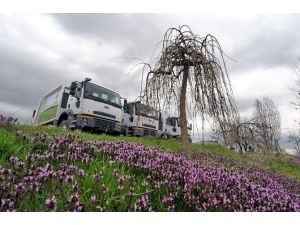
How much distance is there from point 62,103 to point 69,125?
2.99m

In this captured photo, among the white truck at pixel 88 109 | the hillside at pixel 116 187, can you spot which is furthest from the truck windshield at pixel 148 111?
the white truck at pixel 88 109

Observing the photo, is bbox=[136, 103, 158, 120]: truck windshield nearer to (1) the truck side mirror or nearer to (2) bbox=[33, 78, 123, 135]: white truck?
(2) bbox=[33, 78, 123, 135]: white truck

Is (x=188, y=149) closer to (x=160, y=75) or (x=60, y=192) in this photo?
(x=160, y=75)

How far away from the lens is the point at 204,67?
6.24m

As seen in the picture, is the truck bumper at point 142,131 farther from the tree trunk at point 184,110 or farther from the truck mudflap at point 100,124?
the tree trunk at point 184,110

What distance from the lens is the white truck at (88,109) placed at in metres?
14.0

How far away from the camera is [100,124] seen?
14523 millimetres

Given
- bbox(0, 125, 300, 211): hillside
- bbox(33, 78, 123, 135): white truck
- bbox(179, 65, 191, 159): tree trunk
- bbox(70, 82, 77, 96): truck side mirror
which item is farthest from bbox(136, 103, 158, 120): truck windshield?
bbox(70, 82, 77, 96): truck side mirror

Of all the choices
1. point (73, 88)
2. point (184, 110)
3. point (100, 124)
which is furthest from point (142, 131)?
point (184, 110)

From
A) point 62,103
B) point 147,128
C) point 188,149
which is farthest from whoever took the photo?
point 147,128

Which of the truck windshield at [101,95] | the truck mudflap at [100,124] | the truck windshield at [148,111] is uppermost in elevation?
the truck windshield at [101,95]

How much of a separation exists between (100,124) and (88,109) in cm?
98

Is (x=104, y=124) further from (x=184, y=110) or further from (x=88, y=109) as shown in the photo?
(x=184, y=110)

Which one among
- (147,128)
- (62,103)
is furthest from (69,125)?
(147,128)
